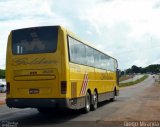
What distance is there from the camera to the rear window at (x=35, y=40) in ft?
53.1

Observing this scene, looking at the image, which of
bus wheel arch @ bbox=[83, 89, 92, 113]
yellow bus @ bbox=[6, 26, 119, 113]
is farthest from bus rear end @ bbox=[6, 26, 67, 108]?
bus wheel arch @ bbox=[83, 89, 92, 113]

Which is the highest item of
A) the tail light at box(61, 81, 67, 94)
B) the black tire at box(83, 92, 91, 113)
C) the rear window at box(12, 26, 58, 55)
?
the rear window at box(12, 26, 58, 55)

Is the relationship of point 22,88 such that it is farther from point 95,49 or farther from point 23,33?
point 95,49

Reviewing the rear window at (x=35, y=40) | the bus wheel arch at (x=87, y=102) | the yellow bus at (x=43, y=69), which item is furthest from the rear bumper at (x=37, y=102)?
the bus wheel arch at (x=87, y=102)

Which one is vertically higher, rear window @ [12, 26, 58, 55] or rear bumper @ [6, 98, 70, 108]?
rear window @ [12, 26, 58, 55]

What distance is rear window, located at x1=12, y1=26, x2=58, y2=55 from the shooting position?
1617 cm

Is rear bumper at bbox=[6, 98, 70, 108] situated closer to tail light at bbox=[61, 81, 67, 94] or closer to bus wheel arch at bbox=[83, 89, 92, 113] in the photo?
tail light at bbox=[61, 81, 67, 94]

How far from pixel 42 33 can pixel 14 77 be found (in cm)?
Result: 200

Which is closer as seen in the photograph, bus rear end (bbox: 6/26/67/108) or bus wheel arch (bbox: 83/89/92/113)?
bus rear end (bbox: 6/26/67/108)

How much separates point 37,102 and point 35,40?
242cm

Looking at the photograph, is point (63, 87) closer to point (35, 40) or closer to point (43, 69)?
point (43, 69)

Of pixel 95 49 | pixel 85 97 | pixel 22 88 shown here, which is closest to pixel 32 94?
pixel 22 88

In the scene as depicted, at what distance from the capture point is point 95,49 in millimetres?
22297

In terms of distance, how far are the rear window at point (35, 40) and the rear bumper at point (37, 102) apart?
72.0 inches
